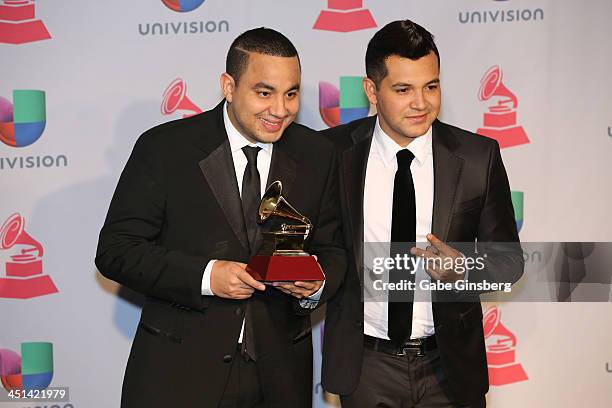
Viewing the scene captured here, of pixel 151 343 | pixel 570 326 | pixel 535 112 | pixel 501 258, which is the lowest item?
pixel 570 326

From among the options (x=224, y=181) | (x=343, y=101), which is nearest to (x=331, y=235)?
(x=224, y=181)

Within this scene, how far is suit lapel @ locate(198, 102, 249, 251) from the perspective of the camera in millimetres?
2447

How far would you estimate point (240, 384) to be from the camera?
8.07 feet

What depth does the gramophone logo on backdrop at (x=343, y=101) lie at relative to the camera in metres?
3.65

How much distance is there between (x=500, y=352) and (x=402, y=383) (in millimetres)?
1300

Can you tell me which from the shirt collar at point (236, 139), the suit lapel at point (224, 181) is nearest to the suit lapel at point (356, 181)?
the shirt collar at point (236, 139)

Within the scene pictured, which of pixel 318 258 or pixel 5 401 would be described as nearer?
pixel 318 258

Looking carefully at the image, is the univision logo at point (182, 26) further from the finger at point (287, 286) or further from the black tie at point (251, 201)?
the finger at point (287, 286)

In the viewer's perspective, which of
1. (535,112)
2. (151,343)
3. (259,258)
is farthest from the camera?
(535,112)

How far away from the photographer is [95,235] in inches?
147

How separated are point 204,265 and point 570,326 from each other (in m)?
2.12

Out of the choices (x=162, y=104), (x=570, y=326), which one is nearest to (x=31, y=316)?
(x=162, y=104)

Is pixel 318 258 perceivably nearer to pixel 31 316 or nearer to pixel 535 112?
pixel 535 112

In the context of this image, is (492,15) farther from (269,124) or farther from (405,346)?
(405,346)
